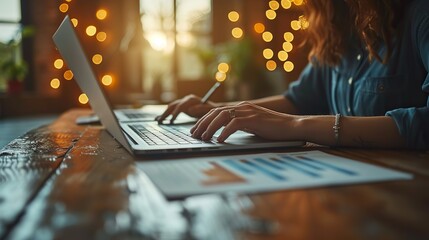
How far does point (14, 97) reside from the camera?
368cm

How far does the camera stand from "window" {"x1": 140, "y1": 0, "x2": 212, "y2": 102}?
15.0 ft

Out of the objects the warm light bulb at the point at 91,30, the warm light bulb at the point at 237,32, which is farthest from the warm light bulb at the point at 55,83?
the warm light bulb at the point at 237,32

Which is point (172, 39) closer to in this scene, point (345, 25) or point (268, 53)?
point (268, 53)

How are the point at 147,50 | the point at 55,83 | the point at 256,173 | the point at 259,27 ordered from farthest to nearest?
the point at 259,27 → the point at 147,50 → the point at 55,83 → the point at 256,173

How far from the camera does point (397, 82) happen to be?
95 centimetres

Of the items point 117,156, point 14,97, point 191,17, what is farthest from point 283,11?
point 117,156

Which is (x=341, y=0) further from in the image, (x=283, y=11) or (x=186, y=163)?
(x=283, y=11)

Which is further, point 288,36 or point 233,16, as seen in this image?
point 233,16

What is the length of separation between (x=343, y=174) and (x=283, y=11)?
4462mm

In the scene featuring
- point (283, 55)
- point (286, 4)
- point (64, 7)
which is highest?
point (286, 4)

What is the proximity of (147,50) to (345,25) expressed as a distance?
144 inches

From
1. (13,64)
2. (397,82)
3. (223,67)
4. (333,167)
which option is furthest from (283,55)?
(333,167)

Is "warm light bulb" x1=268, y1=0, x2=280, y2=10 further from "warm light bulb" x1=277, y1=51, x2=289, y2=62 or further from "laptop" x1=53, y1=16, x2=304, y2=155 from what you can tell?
"laptop" x1=53, y1=16, x2=304, y2=155

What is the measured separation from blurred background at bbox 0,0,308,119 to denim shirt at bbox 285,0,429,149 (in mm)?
2103
